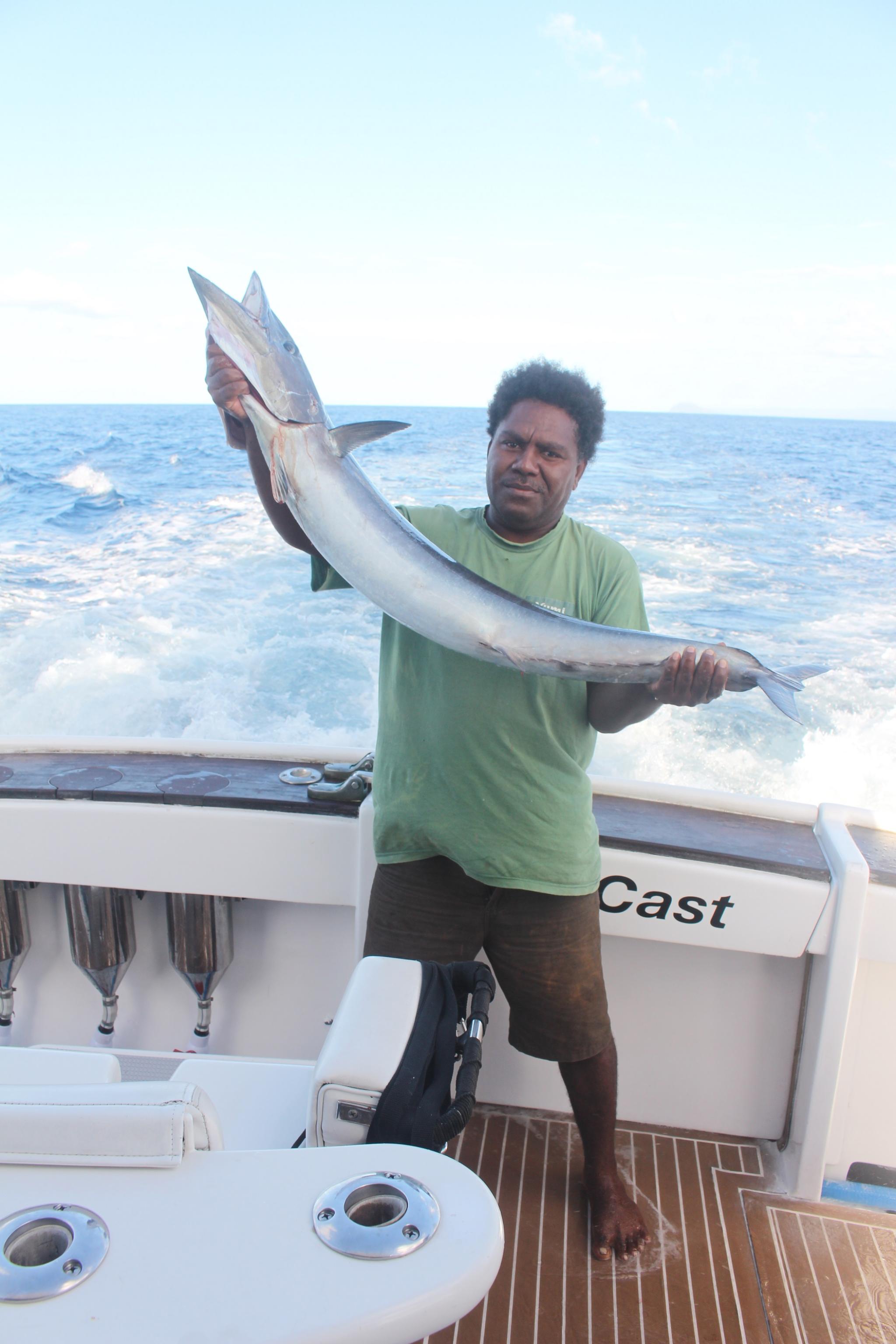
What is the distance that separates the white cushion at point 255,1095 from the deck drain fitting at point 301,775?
33.9 inches

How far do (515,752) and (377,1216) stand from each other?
104 centimetres

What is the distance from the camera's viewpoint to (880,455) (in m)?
21.3

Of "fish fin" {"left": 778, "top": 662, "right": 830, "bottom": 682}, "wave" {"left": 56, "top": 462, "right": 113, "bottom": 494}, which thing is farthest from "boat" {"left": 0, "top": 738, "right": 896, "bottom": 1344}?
"wave" {"left": 56, "top": 462, "right": 113, "bottom": 494}

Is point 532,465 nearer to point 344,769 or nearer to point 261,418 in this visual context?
point 261,418

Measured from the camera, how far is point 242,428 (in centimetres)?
157

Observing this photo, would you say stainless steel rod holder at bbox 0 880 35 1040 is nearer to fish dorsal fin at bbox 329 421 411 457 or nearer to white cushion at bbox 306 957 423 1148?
white cushion at bbox 306 957 423 1148

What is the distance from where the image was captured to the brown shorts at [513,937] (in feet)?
6.23

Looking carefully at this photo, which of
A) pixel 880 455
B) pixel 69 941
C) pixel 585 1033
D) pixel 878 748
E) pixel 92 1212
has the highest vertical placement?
pixel 880 455

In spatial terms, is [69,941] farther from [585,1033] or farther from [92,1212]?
[92,1212]

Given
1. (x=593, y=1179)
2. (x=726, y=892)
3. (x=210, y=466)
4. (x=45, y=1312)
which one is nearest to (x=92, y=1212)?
(x=45, y=1312)

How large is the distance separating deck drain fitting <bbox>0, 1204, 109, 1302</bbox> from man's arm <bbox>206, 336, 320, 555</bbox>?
1.07m

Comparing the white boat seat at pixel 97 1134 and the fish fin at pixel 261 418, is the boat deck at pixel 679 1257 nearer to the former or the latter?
the white boat seat at pixel 97 1134

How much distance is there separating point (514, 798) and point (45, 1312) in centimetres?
121

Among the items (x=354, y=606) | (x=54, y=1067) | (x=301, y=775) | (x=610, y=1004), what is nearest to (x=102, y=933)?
(x=301, y=775)
